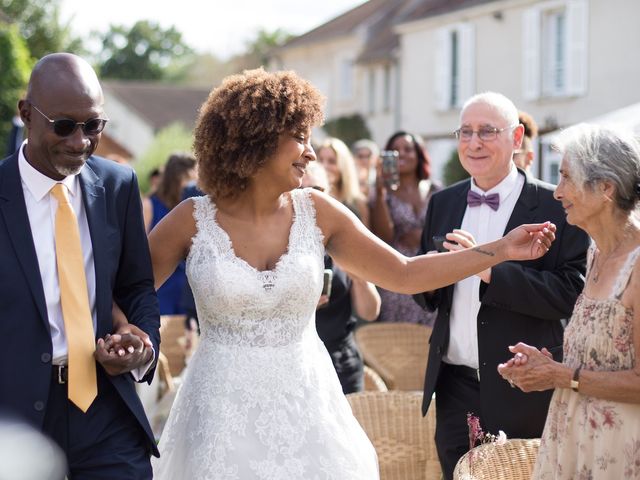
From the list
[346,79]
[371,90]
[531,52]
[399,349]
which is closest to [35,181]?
[399,349]

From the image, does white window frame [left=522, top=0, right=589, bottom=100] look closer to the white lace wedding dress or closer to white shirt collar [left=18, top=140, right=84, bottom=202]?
the white lace wedding dress

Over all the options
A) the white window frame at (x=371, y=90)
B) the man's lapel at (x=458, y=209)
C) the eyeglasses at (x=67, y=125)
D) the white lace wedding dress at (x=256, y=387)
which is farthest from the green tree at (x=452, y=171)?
the eyeglasses at (x=67, y=125)

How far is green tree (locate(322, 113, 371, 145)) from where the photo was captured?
36.2 m

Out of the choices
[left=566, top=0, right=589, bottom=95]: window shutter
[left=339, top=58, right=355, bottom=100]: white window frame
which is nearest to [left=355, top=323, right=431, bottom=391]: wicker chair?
[left=566, top=0, right=589, bottom=95]: window shutter

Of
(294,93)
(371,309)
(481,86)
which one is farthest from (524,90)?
(294,93)

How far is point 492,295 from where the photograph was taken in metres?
4.42

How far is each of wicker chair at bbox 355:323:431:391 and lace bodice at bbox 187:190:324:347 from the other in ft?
10.4

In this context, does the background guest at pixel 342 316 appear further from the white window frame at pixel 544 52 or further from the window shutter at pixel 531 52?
the window shutter at pixel 531 52

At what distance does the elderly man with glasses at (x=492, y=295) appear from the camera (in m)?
4.44

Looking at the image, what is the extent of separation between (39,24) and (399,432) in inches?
1542

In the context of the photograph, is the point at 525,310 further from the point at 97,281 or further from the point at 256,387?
the point at 97,281

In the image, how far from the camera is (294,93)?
363 cm

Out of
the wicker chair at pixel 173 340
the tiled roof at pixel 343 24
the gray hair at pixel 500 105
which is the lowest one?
the wicker chair at pixel 173 340

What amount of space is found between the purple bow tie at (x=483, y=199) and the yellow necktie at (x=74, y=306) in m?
2.22
